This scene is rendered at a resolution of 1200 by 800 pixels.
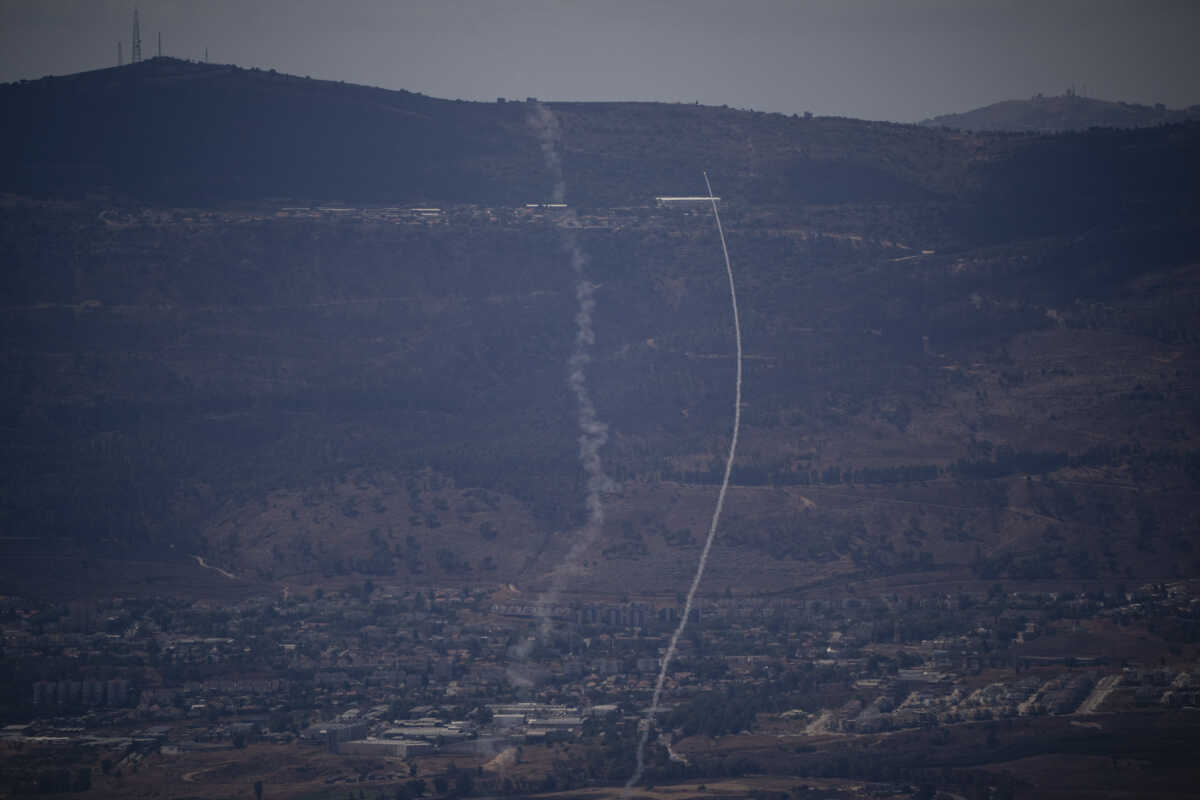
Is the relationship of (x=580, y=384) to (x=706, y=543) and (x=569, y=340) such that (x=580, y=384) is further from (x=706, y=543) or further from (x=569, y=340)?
(x=706, y=543)

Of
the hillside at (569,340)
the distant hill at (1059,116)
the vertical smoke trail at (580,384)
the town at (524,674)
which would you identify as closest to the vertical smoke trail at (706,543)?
the town at (524,674)

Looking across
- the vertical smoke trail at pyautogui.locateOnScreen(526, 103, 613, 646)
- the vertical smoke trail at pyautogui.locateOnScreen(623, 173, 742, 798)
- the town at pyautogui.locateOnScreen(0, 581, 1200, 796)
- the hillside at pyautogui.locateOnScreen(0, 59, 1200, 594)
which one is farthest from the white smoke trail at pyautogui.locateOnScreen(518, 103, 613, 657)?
the vertical smoke trail at pyautogui.locateOnScreen(623, 173, 742, 798)

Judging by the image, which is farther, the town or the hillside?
the hillside

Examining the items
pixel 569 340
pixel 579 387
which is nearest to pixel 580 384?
pixel 579 387

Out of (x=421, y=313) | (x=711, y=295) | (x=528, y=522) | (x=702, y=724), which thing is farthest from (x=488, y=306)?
(x=702, y=724)

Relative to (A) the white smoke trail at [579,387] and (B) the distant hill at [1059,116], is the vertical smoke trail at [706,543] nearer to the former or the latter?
(A) the white smoke trail at [579,387]

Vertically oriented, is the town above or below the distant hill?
below

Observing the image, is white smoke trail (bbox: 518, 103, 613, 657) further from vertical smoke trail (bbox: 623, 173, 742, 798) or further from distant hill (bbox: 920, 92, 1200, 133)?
distant hill (bbox: 920, 92, 1200, 133)
